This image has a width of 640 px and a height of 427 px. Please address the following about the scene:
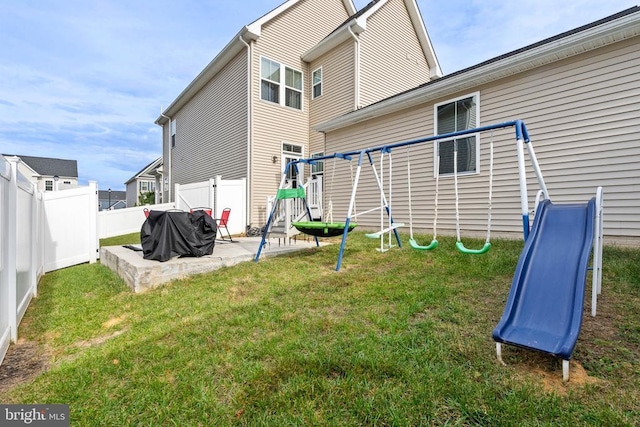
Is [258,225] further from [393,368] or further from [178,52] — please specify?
[178,52]

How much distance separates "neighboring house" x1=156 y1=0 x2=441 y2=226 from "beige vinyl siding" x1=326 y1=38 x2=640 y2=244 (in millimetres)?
4499

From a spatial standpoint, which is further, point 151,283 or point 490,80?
point 490,80

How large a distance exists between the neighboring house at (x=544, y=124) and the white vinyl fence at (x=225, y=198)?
16.9 feet

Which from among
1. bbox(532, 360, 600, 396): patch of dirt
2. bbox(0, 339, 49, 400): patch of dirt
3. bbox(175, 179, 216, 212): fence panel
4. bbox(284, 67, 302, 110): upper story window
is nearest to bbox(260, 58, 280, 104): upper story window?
bbox(284, 67, 302, 110): upper story window

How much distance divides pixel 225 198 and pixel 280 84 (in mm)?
4666

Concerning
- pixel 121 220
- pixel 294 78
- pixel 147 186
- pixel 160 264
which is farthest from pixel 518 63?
pixel 147 186

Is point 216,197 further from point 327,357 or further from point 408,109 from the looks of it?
point 327,357

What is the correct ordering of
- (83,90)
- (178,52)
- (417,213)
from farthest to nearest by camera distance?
(83,90) < (178,52) < (417,213)

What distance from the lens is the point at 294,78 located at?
11922 mm

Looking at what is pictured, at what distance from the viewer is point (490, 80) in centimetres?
657

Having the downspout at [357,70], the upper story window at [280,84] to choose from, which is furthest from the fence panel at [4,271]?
the downspout at [357,70]

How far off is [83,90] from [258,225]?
22946mm

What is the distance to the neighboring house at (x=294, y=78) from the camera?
10.7 metres

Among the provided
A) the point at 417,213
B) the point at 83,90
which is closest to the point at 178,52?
the point at 83,90
